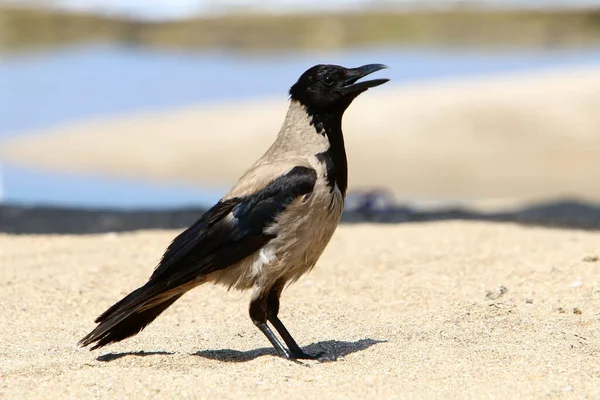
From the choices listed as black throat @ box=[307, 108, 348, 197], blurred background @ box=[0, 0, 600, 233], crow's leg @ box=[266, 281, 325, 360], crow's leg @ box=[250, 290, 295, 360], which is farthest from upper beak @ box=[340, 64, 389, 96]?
blurred background @ box=[0, 0, 600, 233]

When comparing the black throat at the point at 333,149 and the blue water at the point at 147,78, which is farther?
the blue water at the point at 147,78

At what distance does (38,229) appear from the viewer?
32.2 ft

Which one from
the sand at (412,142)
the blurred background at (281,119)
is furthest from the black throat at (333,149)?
the sand at (412,142)

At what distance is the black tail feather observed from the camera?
5.52 m

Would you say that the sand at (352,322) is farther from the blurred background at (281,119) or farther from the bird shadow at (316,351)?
the blurred background at (281,119)

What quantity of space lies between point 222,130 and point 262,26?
2120cm

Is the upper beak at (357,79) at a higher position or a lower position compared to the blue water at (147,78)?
higher

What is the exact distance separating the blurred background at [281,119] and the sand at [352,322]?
1.60 meters

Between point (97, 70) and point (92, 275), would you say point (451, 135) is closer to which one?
point (97, 70)

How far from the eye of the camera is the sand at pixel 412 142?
20.5 m

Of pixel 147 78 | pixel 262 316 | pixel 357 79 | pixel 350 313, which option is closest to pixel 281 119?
pixel 147 78

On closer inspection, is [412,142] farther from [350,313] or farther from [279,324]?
[279,324]

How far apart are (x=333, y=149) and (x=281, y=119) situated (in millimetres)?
17956

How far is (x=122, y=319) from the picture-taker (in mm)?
5508
